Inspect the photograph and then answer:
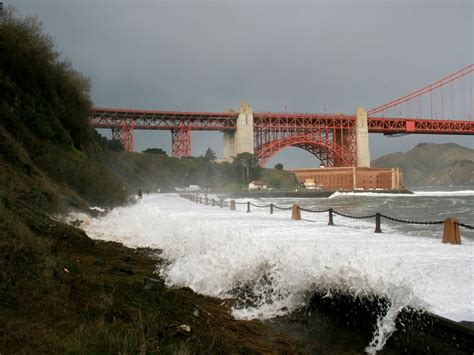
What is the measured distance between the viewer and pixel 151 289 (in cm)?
366

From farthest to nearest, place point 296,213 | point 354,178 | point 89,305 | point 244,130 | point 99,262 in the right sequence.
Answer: point 354,178 < point 244,130 < point 296,213 < point 99,262 < point 89,305

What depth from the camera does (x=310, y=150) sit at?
8488cm

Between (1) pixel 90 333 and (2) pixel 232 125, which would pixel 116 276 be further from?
(2) pixel 232 125

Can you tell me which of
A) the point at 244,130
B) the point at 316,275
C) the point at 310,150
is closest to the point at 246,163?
the point at 244,130

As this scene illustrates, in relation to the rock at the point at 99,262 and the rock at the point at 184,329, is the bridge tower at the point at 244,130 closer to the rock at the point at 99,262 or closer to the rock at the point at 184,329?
the rock at the point at 99,262

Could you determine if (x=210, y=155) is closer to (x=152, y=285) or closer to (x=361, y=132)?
(x=361, y=132)

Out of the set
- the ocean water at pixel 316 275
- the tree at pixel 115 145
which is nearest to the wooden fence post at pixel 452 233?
the ocean water at pixel 316 275

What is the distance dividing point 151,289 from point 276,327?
122 centimetres

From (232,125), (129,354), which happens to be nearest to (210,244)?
(129,354)

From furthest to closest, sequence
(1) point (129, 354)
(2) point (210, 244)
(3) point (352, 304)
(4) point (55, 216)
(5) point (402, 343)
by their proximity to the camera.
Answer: (4) point (55, 216) → (2) point (210, 244) → (3) point (352, 304) → (5) point (402, 343) → (1) point (129, 354)

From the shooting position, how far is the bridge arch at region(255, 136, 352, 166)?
7638 centimetres

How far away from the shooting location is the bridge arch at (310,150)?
251 ft

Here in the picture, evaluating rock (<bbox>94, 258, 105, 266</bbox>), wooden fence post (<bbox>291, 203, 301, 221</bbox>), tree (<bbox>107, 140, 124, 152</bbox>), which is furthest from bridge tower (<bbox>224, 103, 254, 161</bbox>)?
rock (<bbox>94, 258, 105, 266</bbox>)

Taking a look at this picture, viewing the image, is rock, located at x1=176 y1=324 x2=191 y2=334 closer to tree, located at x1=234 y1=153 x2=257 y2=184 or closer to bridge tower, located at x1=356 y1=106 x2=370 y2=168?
tree, located at x1=234 y1=153 x2=257 y2=184
